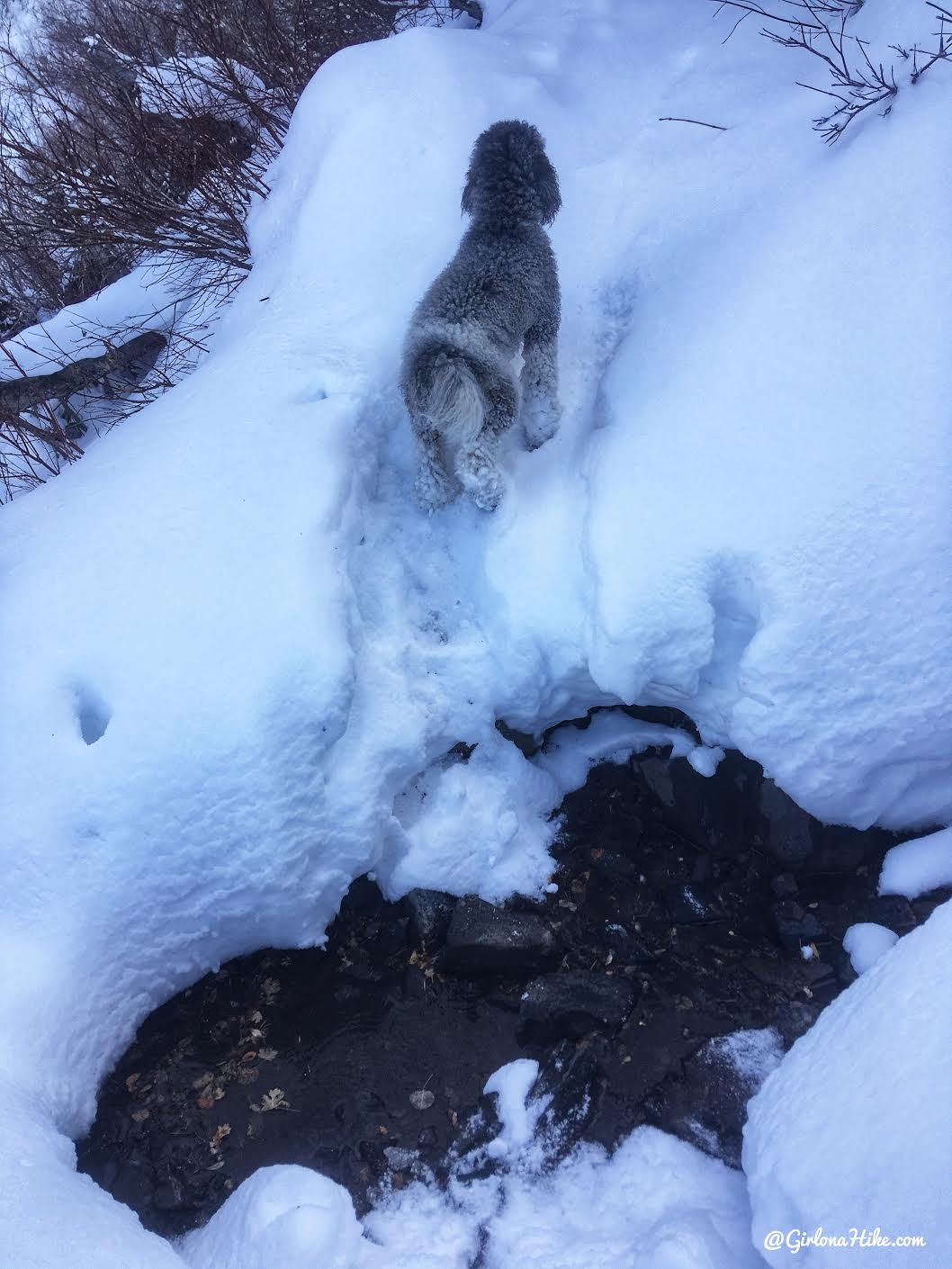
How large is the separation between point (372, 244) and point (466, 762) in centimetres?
276

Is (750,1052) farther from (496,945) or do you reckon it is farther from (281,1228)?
(281,1228)

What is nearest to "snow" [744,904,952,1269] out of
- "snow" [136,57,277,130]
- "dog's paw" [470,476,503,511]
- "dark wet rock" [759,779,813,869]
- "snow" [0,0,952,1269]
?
"snow" [0,0,952,1269]

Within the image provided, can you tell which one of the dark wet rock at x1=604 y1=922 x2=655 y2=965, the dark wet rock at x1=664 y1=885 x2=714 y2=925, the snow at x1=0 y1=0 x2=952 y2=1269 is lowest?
the dark wet rock at x1=664 y1=885 x2=714 y2=925

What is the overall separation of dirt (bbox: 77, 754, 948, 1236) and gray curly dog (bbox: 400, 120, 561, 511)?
1697mm

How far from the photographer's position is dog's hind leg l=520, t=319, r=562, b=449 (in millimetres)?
3410

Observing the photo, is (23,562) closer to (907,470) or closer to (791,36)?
(907,470)

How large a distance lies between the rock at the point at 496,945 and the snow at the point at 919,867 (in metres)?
1.48

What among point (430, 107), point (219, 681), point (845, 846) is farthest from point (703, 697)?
point (430, 107)

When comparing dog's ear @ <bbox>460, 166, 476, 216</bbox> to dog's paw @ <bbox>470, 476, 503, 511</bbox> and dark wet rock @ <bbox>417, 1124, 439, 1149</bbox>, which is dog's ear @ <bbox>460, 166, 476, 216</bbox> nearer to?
dog's paw @ <bbox>470, 476, 503, 511</bbox>

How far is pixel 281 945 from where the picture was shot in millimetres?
3221

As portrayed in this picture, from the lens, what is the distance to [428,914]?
10.7 ft

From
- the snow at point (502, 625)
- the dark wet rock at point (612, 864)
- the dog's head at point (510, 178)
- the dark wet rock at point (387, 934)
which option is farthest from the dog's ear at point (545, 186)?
the dark wet rock at point (387, 934)

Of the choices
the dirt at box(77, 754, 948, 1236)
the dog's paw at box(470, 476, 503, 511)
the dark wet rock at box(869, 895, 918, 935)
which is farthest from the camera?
the dog's paw at box(470, 476, 503, 511)

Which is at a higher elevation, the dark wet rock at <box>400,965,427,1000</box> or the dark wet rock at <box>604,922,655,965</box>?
the dark wet rock at <box>400,965,427,1000</box>
